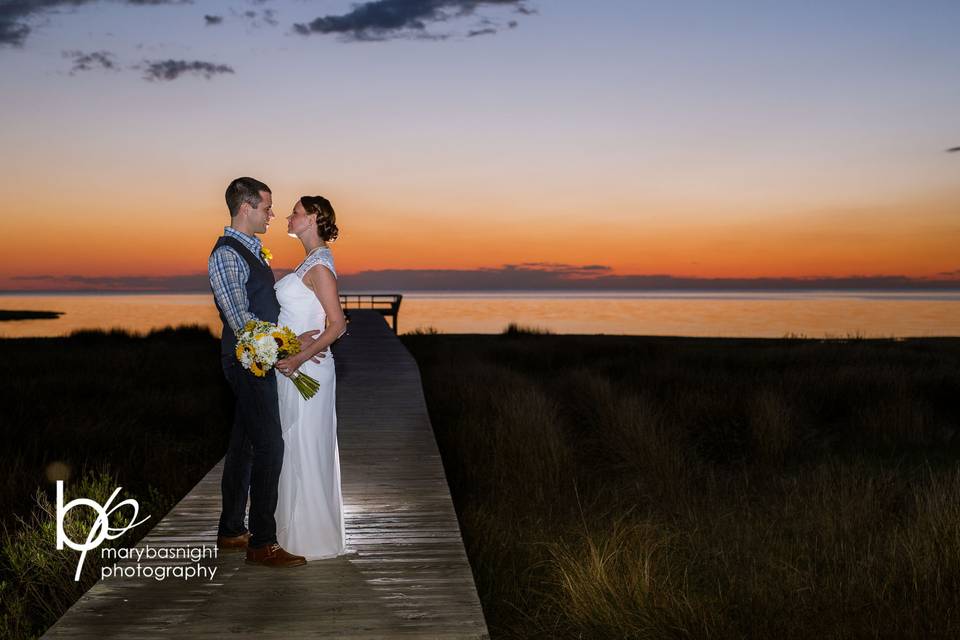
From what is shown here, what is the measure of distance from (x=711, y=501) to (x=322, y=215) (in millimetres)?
5023

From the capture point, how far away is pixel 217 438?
415 inches

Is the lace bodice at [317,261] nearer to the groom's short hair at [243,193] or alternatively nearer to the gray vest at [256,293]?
the gray vest at [256,293]

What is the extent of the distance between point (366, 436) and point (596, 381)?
228 inches

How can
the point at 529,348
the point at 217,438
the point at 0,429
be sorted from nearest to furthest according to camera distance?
the point at 0,429
the point at 217,438
the point at 529,348

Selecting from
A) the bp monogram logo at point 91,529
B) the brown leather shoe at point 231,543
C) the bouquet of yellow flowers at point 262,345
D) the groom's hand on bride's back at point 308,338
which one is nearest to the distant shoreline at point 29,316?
the bp monogram logo at point 91,529

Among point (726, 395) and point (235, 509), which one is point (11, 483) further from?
point (726, 395)

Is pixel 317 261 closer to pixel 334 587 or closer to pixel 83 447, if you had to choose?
pixel 334 587

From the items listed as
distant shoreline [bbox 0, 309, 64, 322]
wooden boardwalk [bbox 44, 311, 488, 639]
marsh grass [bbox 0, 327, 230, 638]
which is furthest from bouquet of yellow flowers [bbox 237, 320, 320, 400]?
distant shoreline [bbox 0, 309, 64, 322]

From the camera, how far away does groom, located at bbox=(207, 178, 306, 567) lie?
4082mm

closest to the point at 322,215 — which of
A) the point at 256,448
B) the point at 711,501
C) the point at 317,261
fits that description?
the point at 317,261

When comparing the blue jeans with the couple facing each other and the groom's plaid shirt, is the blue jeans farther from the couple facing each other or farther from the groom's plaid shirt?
the groom's plaid shirt

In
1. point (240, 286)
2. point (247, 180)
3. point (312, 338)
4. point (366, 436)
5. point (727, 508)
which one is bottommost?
point (727, 508)

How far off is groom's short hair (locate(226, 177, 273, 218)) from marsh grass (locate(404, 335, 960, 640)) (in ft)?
9.25

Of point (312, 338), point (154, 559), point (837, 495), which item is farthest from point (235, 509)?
point (837, 495)
